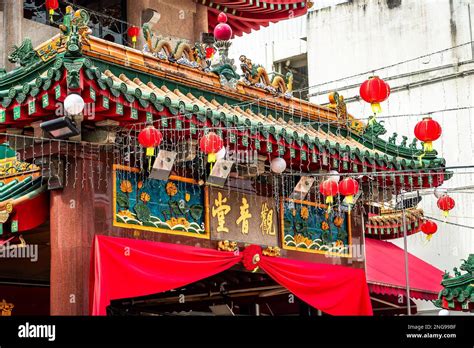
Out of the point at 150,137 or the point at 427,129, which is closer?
the point at 150,137

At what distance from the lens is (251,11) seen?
19062mm

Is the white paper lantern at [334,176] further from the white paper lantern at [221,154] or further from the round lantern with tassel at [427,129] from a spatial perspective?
the white paper lantern at [221,154]

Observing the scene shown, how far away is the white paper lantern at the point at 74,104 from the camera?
1163 centimetres

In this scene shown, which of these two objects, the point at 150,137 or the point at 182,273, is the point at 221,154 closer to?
the point at 150,137

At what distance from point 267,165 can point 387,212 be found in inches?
259

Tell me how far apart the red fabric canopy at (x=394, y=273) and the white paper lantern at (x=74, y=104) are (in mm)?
8531

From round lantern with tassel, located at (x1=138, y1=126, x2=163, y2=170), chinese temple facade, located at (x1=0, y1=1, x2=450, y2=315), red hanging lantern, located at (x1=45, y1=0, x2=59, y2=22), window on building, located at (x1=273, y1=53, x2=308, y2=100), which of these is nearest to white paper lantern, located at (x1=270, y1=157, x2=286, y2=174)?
chinese temple facade, located at (x1=0, y1=1, x2=450, y2=315)

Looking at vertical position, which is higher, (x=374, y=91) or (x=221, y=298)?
(x=374, y=91)

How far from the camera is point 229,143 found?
13.8 metres

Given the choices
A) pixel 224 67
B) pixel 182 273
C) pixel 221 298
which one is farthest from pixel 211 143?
pixel 221 298

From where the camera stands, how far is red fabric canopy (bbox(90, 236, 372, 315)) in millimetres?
12602

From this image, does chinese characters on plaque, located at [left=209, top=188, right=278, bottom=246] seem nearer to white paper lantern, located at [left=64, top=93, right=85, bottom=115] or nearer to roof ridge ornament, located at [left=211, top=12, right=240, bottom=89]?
roof ridge ornament, located at [left=211, top=12, right=240, bottom=89]

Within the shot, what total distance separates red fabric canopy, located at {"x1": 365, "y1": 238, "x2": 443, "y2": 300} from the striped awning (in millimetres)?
5053

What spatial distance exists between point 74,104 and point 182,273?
321 centimetres
